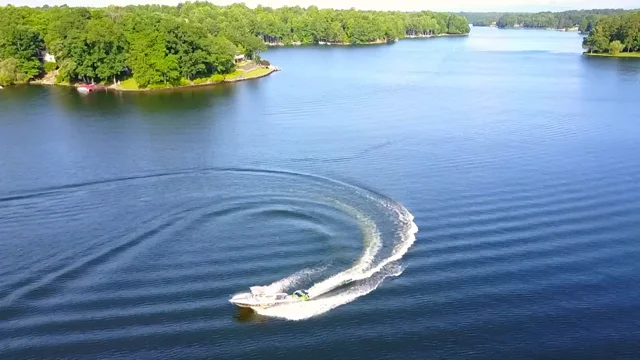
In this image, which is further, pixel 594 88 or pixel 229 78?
pixel 229 78

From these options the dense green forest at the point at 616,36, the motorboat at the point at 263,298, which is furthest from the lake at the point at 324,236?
the dense green forest at the point at 616,36

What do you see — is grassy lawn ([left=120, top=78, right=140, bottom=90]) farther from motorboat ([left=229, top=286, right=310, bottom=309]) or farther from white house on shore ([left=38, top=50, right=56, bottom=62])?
motorboat ([left=229, top=286, right=310, bottom=309])

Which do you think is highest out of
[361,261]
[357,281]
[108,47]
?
[108,47]

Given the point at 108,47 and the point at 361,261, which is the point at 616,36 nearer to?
the point at 108,47

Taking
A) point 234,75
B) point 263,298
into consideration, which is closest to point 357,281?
point 263,298

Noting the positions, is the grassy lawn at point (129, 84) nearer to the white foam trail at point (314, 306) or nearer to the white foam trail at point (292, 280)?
the white foam trail at point (292, 280)

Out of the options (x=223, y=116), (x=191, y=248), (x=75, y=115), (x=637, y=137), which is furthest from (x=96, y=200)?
(x=637, y=137)

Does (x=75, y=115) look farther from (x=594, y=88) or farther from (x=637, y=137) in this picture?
(x=594, y=88)
